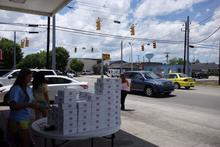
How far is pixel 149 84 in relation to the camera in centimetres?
2008

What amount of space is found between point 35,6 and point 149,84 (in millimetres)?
11022

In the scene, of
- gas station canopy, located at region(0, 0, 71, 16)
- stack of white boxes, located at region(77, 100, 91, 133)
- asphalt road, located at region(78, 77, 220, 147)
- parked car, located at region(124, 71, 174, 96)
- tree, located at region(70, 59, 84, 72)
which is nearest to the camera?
stack of white boxes, located at region(77, 100, 91, 133)

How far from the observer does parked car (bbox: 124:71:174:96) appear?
19.7m

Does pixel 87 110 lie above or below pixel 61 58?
below

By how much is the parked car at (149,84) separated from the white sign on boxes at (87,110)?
46.6 feet

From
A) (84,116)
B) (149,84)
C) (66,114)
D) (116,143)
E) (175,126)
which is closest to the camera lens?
(66,114)

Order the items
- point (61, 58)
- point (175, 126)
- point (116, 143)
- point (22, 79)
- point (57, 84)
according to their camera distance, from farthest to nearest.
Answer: point (61, 58), point (57, 84), point (175, 126), point (116, 143), point (22, 79)

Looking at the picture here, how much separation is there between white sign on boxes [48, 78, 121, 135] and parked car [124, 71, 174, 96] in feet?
46.6

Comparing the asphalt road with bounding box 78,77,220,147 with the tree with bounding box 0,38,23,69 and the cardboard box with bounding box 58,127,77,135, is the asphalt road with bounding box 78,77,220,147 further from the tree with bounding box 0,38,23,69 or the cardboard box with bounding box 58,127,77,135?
the tree with bounding box 0,38,23,69

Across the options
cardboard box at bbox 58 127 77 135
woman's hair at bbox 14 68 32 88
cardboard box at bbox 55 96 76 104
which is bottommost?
cardboard box at bbox 58 127 77 135

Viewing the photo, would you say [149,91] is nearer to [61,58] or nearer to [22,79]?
[22,79]

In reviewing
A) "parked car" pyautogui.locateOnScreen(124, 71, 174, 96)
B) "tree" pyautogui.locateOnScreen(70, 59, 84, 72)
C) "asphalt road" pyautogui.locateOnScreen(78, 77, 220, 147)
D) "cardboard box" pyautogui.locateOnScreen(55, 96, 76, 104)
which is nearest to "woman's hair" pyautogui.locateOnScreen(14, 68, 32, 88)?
"cardboard box" pyautogui.locateOnScreen(55, 96, 76, 104)

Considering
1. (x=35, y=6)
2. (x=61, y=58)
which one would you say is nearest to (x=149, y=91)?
(x=35, y=6)

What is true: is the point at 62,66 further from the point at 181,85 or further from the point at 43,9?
the point at 43,9
